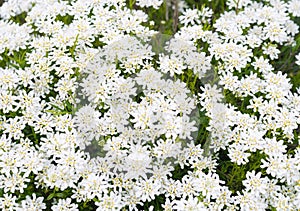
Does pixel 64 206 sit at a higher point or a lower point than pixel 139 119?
lower

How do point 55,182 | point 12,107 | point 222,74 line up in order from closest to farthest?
point 55,182 < point 12,107 < point 222,74

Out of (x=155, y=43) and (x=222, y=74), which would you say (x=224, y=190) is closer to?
(x=222, y=74)

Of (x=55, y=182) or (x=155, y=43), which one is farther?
(x=155, y=43)

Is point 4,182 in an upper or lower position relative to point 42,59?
lower

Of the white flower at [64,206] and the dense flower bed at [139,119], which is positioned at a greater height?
the dense flower bed at [139,119]

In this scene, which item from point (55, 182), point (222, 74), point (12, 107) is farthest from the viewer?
point (222, 74)

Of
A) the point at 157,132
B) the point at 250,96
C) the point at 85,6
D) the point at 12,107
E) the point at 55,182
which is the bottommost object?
the point at 55,182

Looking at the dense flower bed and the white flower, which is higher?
the dense flower bed

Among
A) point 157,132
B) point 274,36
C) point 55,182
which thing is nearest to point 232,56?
point 274,36
